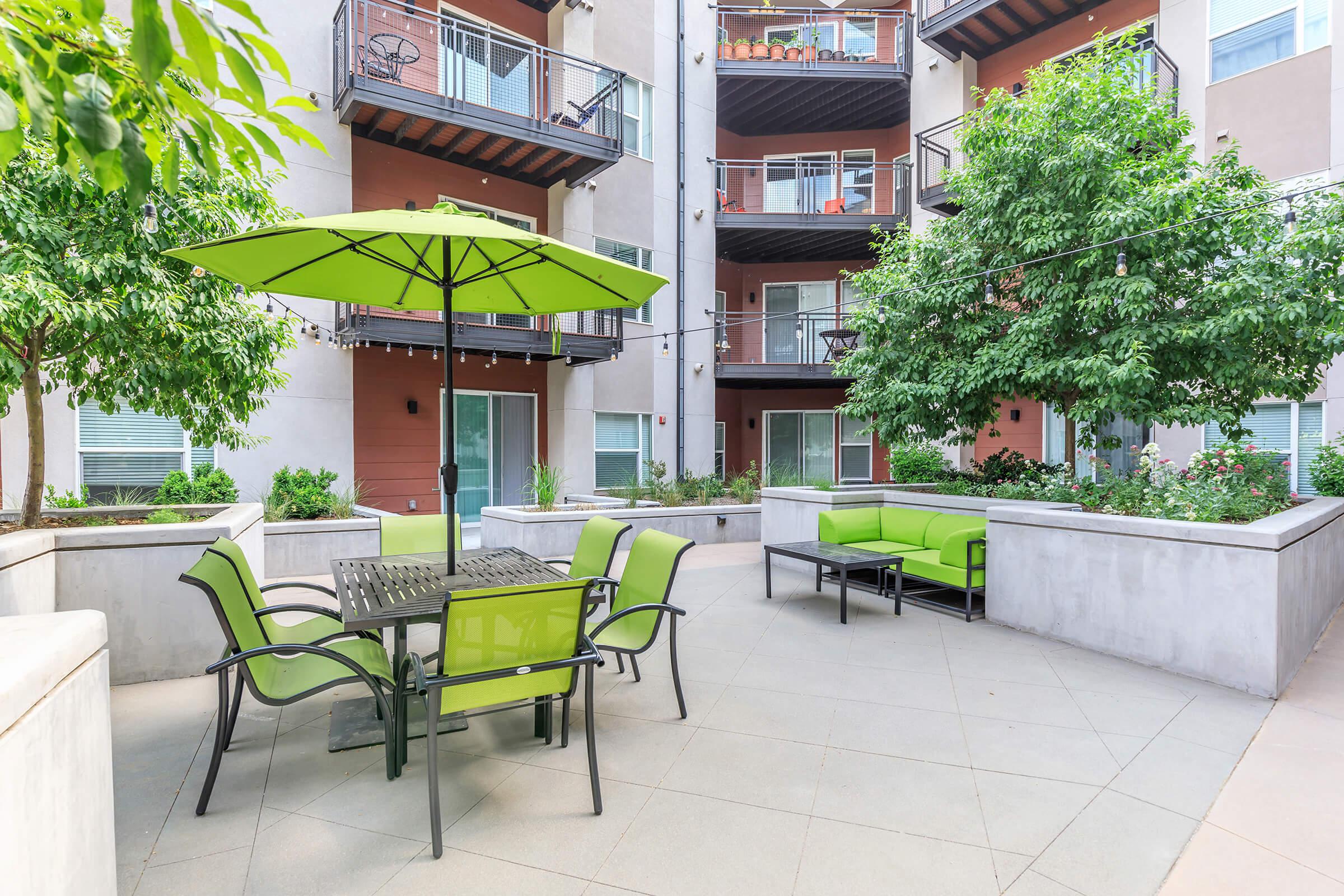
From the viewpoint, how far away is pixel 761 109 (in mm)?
13578

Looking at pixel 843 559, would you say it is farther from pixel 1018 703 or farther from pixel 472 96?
pixel 472 96

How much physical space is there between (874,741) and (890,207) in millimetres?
11617

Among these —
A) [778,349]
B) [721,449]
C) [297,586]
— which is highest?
[778,349]

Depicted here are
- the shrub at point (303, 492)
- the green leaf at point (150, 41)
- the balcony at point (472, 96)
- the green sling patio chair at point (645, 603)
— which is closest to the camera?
the green leaf at point (150, 41)

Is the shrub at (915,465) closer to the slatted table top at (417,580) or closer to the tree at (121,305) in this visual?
the slatted table top at (417,580)

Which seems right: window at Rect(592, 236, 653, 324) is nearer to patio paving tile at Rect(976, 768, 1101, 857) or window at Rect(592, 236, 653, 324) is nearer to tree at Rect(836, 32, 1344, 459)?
tree at Rect(836, 32, 1344, 459)

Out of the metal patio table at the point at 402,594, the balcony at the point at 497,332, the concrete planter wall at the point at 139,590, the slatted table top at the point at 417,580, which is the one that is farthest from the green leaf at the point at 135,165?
the balcony at the point at 497,332

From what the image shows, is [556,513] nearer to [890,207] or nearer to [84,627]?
[84,627]

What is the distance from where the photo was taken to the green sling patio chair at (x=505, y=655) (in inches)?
96.1

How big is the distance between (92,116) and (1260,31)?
12245 millimetres

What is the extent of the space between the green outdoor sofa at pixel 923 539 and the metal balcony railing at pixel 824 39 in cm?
887

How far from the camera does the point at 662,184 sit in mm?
12102

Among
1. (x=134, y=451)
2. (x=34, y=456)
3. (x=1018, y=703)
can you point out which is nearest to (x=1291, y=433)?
(x=1018, y=703)

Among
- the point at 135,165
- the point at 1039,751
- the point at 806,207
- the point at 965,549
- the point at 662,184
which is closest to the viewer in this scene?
the point at 135,165
